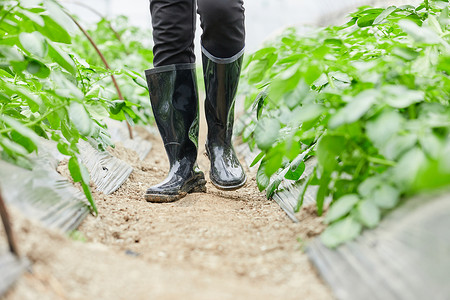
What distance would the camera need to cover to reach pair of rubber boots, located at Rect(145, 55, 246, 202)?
1630 millimetres

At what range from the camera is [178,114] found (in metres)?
1.65

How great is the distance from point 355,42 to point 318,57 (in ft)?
1.87

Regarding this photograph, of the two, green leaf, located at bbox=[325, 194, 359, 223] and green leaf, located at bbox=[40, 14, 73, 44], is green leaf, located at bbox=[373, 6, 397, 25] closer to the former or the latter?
Answer: green leaf, located at bbox=[325, 194, 359, 223]

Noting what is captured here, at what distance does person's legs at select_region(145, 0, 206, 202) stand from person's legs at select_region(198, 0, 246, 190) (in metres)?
0.06

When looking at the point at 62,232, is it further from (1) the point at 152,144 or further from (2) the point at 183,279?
(1) the point at 152,144

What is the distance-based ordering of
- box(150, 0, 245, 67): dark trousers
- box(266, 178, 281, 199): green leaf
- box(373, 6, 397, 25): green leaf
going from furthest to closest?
box(150, 0, 245, 67): dark trousers, box(266, 178, 281, 199): green leaf, box(373, 6, 397, 25): green leaf

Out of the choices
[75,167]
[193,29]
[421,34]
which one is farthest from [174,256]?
[193,29]

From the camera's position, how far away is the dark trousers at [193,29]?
1512 mm

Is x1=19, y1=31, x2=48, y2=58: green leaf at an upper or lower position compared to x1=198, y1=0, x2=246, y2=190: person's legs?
upper

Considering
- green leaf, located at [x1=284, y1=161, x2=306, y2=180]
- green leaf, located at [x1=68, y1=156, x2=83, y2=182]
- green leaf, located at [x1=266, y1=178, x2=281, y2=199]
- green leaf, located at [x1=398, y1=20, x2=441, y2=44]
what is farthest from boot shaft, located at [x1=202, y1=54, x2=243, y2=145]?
green leaf, located at [x1=398, y1=20, x2=441, y2=44]

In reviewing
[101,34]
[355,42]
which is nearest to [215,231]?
[355,42]

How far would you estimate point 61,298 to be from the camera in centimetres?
72

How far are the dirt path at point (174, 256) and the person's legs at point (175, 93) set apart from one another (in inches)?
7.2

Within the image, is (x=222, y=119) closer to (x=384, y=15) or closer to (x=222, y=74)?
(x=222, y=74)
